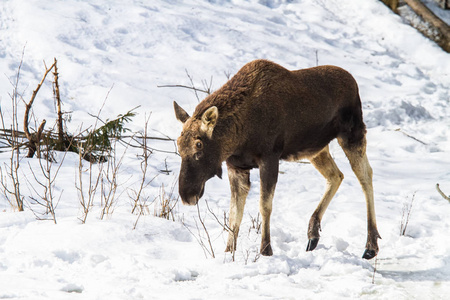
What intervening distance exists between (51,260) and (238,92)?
7.27 ft

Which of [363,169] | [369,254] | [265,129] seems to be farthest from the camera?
[363,169]

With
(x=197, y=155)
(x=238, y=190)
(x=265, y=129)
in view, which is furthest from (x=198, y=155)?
(x=238, y=190)

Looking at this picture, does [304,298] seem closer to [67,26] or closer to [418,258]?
[418,258]

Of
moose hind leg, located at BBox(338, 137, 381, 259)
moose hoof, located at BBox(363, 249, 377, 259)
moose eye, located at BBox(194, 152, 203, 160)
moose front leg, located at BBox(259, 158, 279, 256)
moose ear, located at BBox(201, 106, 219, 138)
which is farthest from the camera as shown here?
moose hind leg, located at BBox(338, 137, 381, 259)

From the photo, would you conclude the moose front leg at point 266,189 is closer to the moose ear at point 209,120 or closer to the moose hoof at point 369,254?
the moose ear at point 209,120

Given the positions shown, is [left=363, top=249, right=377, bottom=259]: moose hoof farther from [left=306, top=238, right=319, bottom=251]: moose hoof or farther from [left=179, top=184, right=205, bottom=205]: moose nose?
[left=179, top=184, right=205, bottom=205]: moose nose

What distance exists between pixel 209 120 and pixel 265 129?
57cm

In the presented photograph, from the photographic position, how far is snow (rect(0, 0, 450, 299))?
15.6 ft

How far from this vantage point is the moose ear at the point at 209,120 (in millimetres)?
5086

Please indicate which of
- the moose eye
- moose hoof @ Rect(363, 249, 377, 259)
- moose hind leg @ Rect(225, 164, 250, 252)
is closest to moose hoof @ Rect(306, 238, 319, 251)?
moose hoof @ Rect(363, 249, 377, 259)

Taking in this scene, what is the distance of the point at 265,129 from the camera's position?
214 inches

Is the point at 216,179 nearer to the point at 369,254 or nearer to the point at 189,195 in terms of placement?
the point at 369,254

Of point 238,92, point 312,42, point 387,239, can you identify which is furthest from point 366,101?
point 238,92

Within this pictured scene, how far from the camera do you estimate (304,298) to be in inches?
175
